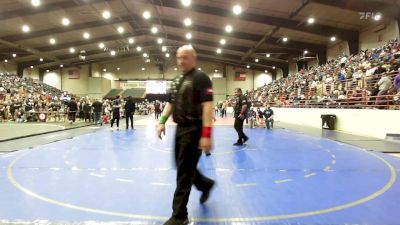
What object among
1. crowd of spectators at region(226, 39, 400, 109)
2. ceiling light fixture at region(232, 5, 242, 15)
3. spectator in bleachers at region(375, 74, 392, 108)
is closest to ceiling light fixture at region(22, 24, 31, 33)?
ceiling light fixture at region(232, 5, 242, 15)

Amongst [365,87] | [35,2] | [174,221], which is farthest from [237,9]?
[174,221]

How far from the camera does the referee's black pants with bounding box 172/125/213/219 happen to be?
3.32 metres

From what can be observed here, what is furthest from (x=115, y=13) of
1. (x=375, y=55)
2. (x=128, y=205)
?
(x=128, y=205)

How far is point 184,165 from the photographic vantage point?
3373 mm

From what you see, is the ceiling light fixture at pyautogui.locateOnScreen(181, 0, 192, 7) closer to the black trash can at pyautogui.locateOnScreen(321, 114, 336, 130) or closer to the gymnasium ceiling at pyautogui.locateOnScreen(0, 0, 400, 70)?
the gymnasium ceiling at pyautogui.locateOnScreen(0, 0, 400, 70)

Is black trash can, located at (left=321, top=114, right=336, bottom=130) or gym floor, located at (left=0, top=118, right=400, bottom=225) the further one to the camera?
black trash can, located at (left=321, top=114, right=336, bottom=130)

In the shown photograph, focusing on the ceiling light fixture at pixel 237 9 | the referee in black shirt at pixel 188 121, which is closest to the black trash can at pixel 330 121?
the ceiling light fixture at pixel 237 9

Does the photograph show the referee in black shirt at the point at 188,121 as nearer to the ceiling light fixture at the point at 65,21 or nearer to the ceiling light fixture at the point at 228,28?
the ceiling light fixture at the point at 228,28

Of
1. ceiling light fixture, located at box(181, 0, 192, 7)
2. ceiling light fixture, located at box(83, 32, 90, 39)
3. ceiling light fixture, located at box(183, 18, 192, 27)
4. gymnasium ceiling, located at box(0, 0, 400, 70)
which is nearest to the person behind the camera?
ceiling light fixture, located at box(181, 0, 192, 7)

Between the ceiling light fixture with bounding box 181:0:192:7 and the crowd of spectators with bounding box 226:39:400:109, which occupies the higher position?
the ceiling light fixture with bounding box 181:0:192:7

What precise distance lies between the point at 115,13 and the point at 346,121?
67.7 ft

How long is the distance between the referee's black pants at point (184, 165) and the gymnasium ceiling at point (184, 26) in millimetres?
17068

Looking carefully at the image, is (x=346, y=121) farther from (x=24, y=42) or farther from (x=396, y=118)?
(x=24, y=42)

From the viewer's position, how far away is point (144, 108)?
4200 cm
